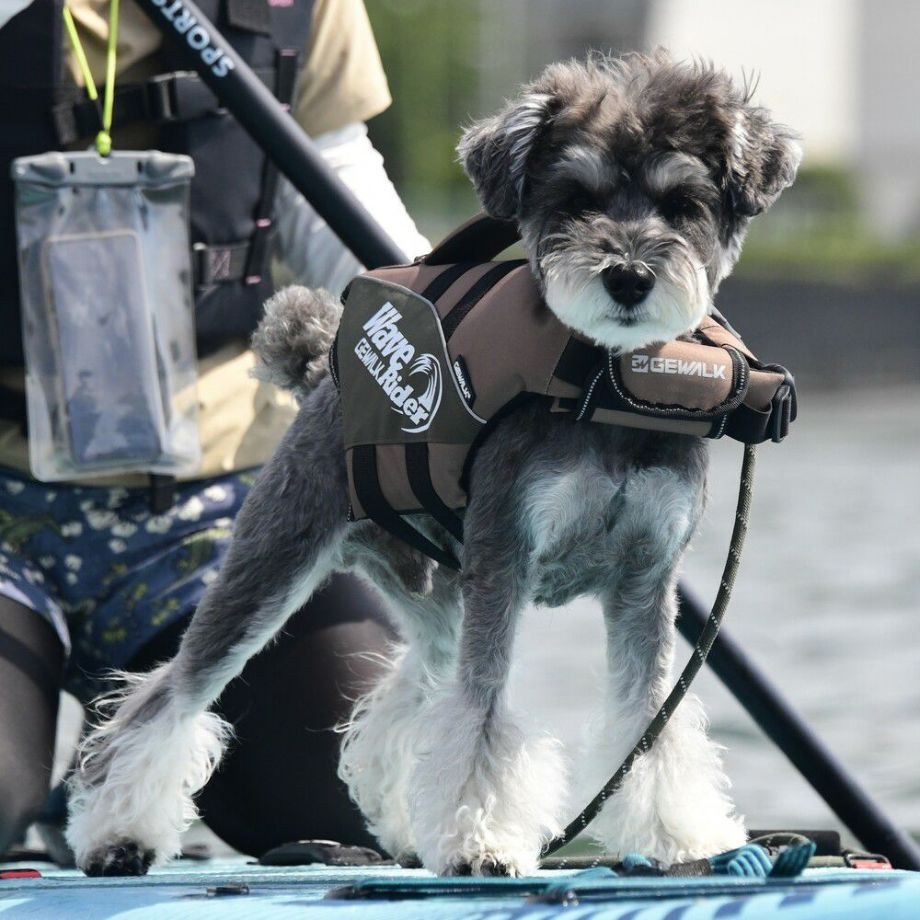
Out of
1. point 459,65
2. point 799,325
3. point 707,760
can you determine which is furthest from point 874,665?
point 459,65

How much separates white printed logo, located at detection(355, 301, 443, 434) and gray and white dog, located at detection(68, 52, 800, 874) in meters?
0.13

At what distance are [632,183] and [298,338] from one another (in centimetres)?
84

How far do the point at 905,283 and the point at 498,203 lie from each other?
2537cm

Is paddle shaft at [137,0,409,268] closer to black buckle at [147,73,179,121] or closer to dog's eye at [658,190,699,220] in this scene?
black buckle at [147,73,179,121]

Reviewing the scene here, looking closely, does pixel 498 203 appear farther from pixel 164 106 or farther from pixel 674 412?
pixel 164 106

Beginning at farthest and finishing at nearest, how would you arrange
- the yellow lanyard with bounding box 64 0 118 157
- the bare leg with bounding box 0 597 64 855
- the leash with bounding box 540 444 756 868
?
the yellow lanyard with bounding box 64 0 118 157
the bare leg with bounding box 0 597 64 855
the leash with bounding box 540 444 756 868

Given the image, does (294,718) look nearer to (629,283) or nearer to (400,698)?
(400,698)

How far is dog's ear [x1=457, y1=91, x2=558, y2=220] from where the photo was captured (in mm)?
2578

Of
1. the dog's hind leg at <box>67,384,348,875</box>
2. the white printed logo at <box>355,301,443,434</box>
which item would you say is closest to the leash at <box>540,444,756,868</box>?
the white printed logo at <box>355,301,443,434</box>

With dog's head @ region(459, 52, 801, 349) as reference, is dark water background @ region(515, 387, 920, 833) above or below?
below

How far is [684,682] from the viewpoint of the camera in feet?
9.07

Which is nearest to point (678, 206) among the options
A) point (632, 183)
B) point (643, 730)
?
point (632, 183)

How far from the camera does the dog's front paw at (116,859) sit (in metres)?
3.14

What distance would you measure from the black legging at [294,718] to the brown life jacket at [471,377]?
2.65 ft
